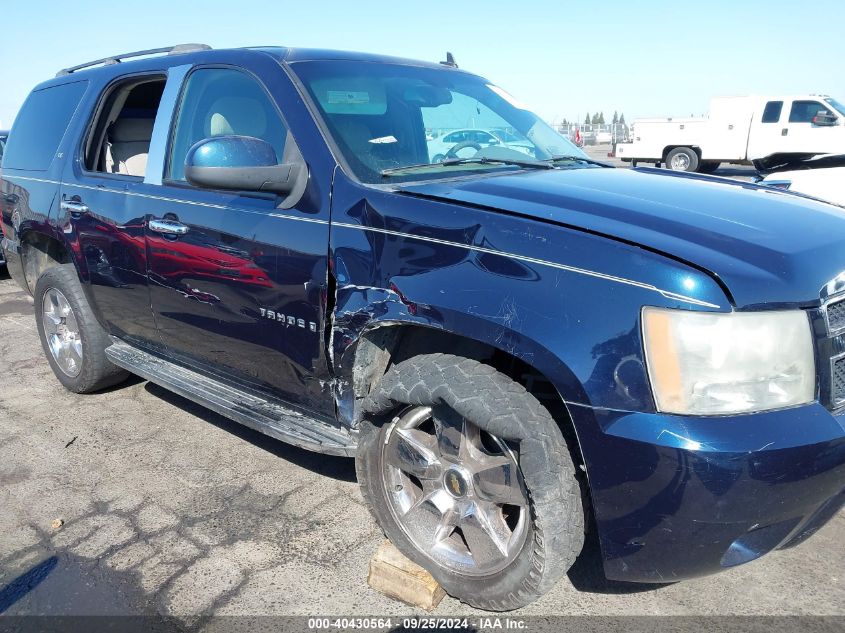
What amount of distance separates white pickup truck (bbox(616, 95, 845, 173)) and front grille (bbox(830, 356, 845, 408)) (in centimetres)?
1677

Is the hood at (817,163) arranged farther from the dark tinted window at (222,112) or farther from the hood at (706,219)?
the dark tinted window at (222,112)

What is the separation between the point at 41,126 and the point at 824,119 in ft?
61.2

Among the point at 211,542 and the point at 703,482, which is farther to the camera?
the point at 211,542

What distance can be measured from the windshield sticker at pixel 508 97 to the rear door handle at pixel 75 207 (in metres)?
2.35

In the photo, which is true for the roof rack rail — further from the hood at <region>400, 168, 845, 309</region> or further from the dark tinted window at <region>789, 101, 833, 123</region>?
the dark tinted window at <region>789, 101, 833, 123</region>

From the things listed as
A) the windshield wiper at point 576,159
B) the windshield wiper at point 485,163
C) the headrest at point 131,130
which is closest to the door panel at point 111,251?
the headrest at point 131,130

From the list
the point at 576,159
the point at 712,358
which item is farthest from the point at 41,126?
the point at 712,358

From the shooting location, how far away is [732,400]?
6.11 ft

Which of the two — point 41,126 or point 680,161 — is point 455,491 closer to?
point 41,126

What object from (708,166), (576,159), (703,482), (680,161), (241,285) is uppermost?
(576,159)

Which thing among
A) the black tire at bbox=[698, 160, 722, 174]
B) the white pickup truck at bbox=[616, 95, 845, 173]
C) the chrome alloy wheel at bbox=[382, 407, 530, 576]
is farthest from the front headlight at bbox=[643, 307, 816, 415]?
the black tire at bbox=[698, 160, 722, 174]

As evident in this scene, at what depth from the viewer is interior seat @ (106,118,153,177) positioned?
420 centimetres

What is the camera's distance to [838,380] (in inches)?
78.3

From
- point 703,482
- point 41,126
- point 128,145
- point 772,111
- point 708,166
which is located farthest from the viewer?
point 708,166
